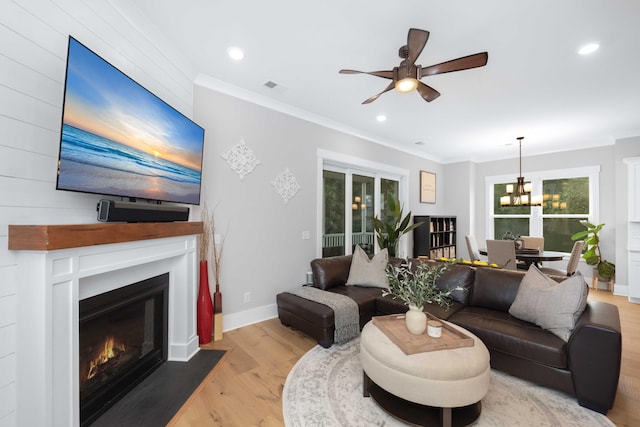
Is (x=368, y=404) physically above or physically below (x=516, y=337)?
below

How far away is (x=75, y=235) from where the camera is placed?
53.7 inches

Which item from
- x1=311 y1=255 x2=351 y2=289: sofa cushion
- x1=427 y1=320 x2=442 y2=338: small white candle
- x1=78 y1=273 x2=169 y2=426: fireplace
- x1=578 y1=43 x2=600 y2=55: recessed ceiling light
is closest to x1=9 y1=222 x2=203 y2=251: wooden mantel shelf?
x1=78 y1=273 x2=169 y2=426: fireplace

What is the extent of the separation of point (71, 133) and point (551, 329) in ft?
11.3

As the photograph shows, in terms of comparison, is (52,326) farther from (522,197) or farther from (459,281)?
(522,197)

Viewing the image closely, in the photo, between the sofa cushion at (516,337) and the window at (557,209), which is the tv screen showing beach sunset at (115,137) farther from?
the window at (557,209)

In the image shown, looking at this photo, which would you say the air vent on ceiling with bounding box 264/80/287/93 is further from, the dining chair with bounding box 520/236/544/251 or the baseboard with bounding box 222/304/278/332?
the dining chair with bounding box 520/236/544/251

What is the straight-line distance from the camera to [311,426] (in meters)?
1.69

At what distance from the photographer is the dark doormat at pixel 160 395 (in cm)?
170

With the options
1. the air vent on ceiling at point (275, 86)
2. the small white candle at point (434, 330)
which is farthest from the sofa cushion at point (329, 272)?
the air vent on ceiling at point (275, 86)

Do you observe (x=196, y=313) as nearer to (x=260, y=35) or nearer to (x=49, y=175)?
(x=49, y=175)

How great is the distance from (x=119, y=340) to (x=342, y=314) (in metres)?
1.86

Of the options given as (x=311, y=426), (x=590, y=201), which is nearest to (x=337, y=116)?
(x=311, y=426)

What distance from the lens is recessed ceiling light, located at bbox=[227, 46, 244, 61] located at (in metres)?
2.46

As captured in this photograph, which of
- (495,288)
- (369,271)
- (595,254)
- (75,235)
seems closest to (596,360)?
(495,288)
